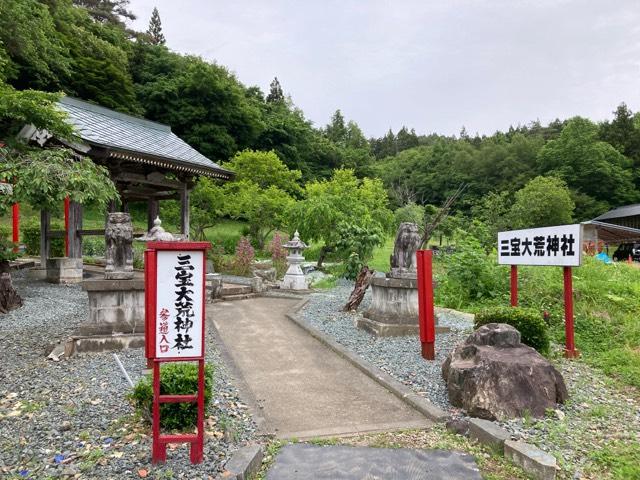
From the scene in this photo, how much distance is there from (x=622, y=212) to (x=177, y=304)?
117 feet

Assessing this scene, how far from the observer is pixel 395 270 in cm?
658

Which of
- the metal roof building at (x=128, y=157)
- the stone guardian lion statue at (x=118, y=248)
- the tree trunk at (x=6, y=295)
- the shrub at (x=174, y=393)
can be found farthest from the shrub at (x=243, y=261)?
the shrub at (x=174, y=393)

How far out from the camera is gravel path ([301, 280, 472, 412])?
14.5ft

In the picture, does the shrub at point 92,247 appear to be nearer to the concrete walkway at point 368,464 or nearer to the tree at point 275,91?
the concrete walkway at point 368,464

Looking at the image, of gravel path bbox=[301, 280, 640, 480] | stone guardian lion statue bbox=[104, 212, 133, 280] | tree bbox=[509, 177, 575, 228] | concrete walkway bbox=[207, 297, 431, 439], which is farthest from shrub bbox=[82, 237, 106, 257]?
tree bbox=[509, 177, 575, 228]

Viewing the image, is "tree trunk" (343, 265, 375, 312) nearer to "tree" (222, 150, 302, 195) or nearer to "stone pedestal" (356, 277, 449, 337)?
"stone pedestal" (356, 277, 449, 337)

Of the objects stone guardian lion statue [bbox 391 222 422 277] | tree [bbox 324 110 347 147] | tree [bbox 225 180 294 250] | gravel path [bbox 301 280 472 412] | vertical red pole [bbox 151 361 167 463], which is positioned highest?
tree [bbox 324 110 347 147]

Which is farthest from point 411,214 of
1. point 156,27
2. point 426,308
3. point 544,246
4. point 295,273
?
point 156,27

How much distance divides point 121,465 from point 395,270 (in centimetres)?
471

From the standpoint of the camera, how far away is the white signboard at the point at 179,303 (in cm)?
288

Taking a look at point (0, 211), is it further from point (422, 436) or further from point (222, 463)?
point (422, 436)

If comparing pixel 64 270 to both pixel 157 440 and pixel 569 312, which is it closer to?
pixel 157 440

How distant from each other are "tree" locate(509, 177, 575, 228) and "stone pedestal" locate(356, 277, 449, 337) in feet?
69.9

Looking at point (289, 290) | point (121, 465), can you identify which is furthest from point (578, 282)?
point (121, 465)
